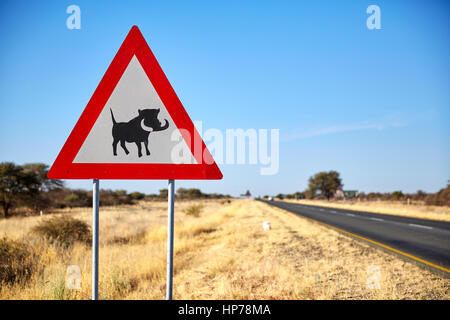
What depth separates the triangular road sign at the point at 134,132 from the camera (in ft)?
7.67

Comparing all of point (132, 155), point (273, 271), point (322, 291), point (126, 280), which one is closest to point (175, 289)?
point (126, 280)

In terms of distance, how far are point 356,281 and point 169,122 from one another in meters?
4.00

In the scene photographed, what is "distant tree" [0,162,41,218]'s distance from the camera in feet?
74.0

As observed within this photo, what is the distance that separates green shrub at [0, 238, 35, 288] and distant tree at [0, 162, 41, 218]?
1898 centimetres

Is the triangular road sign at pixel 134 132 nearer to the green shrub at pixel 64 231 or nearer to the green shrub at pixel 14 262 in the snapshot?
the green shrub at pixel 14 262

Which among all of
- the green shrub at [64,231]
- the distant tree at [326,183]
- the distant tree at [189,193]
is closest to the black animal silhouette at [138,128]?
the green shrub at [64,231]

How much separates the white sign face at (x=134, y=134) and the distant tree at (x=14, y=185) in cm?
2511

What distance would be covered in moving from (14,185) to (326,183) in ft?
315

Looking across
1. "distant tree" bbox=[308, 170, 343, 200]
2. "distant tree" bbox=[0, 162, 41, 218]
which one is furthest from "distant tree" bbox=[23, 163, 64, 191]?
"distant tree" bbox=[308, 170, 343, 200]

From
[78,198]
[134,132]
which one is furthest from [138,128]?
[78,198]

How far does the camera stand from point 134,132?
7.52 ft

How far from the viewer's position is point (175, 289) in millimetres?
4715

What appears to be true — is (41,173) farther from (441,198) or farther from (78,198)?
(441,198)
